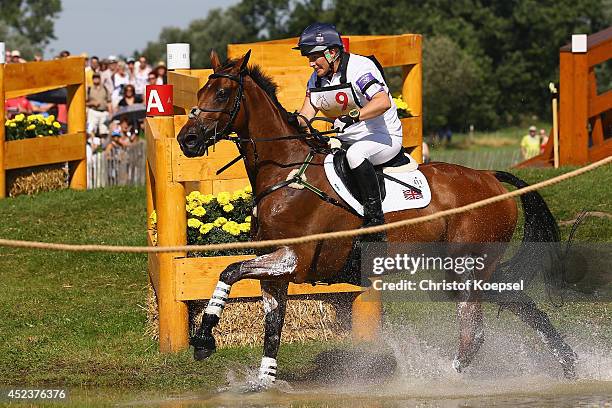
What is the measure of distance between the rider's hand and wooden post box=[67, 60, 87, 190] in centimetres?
873

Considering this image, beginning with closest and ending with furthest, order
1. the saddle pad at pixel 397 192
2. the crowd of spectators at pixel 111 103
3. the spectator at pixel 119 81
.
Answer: the saddle pad at pixel 397 192, the crowd of spectators at pixel 111 103, the spectator at pixel 119 81

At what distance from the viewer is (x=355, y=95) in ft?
31.6

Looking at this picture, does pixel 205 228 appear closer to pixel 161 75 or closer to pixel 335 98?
pixel 335 98

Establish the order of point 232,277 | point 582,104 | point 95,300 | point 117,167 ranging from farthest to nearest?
point 117,167 → point 582,104 → point 95,300 → point 232,277

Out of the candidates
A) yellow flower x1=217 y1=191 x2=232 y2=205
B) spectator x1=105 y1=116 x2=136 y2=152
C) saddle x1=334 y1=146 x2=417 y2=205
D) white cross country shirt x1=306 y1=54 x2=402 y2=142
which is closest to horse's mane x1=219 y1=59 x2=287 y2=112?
white cross country shirt x1=306 y1=54 x2=402 y2=142

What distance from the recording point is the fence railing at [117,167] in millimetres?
19891

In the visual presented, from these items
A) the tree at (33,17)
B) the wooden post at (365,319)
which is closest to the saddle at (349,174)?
the wooden post at (365,319)

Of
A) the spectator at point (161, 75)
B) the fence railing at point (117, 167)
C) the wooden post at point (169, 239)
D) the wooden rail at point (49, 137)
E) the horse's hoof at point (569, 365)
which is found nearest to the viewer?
the horse's hoof at point (569, 365)

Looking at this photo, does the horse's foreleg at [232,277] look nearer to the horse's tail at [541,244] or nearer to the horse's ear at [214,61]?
the horse's ear at [214,61]

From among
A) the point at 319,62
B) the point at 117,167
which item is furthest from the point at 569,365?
the point at 117,167

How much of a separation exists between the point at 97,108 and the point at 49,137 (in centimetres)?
600

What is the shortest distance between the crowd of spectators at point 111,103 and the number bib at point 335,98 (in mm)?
11290

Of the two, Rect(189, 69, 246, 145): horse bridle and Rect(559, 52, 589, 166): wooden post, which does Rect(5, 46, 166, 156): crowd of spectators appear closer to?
Rect(559, 52, 589, 166): wooden post

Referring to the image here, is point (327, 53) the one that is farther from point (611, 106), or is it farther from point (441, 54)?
point (441, 54)
